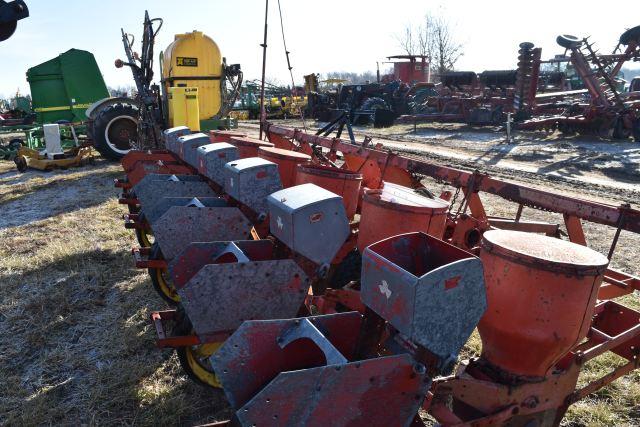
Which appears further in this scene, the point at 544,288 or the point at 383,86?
the point at 383,86

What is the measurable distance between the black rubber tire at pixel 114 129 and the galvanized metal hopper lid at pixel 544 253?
8.84 m

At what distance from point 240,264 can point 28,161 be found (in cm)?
973

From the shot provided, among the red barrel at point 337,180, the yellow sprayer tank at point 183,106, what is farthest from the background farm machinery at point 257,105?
the red barrel at point 337,180

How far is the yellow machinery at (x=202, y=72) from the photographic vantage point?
8984 mm

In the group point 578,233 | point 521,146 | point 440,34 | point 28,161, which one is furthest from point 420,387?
point 440,34

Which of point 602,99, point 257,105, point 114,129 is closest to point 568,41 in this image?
point 602,99

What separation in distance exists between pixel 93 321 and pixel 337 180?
7.07 feet

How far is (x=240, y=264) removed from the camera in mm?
2320

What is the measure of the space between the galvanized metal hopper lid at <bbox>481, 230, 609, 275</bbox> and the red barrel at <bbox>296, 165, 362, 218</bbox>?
3.92ft

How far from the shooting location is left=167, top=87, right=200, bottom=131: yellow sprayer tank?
7188 mm

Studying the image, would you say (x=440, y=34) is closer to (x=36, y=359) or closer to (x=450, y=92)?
(x=450, y=92)

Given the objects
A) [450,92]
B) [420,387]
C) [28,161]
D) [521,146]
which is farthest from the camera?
[450,92]

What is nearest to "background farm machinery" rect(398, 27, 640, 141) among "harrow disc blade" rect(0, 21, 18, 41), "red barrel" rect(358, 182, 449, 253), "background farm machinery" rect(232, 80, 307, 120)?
"background farm machinery" rect(232, 80, 307, 120)

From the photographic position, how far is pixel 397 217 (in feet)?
8.21
